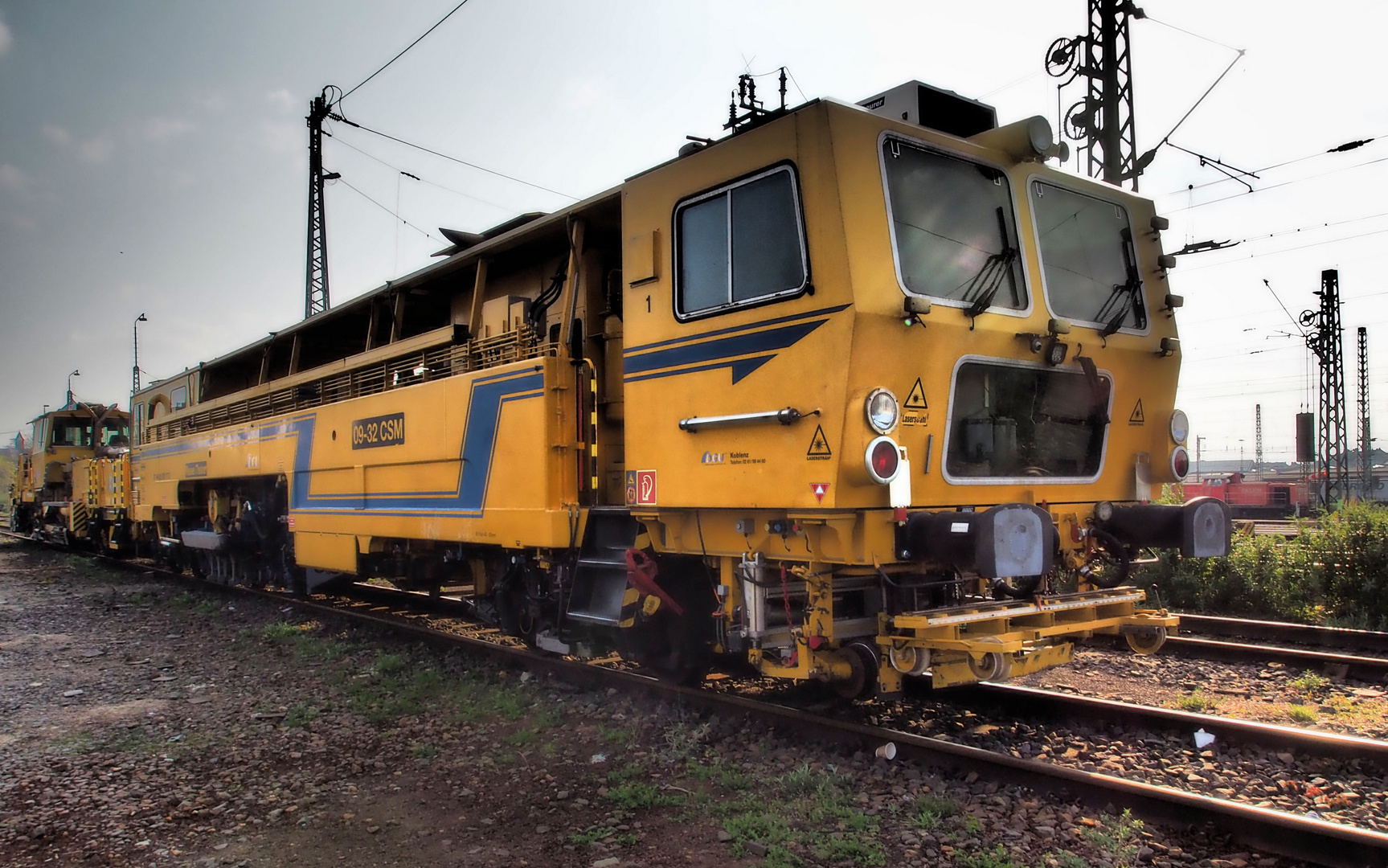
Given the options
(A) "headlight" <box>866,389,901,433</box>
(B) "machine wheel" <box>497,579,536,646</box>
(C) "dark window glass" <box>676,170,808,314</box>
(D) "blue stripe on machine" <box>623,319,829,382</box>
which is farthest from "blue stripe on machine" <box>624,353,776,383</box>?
(B) "machine wheel" <box>497,579,536,646</box>

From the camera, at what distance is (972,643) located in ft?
14.8

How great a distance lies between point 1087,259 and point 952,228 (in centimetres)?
137

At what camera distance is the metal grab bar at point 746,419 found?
4.68m

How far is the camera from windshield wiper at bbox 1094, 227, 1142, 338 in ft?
18.9

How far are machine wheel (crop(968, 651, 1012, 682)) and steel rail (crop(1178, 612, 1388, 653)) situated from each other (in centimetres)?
513

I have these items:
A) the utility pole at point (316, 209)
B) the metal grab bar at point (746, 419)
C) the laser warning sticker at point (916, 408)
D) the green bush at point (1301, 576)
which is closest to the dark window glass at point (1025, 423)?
the laser warning sticker at point (916, 408)

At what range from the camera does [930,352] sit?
15.9 feet

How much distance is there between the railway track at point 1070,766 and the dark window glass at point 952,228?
2.43 metres

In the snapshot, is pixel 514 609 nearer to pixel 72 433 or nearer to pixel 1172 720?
pixel 1172 720

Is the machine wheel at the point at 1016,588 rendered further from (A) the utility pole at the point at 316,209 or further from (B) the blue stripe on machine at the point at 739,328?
(A) the utility pole at the point at 316,209

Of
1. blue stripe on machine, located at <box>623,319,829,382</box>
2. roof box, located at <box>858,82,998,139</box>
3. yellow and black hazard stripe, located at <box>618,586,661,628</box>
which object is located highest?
roof box, located at <box>858,82,998,139</box>

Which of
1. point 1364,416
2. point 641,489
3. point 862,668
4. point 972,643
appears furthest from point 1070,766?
point 1364,416

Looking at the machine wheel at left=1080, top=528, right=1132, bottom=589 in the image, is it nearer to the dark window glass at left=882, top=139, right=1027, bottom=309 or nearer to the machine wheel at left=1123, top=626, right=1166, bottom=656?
the machine wheel at left=1123, top=626, right=1166, bottom=656

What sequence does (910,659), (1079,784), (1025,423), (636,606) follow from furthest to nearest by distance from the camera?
(636,606), (1025,423), (910,659), (1079,784)
